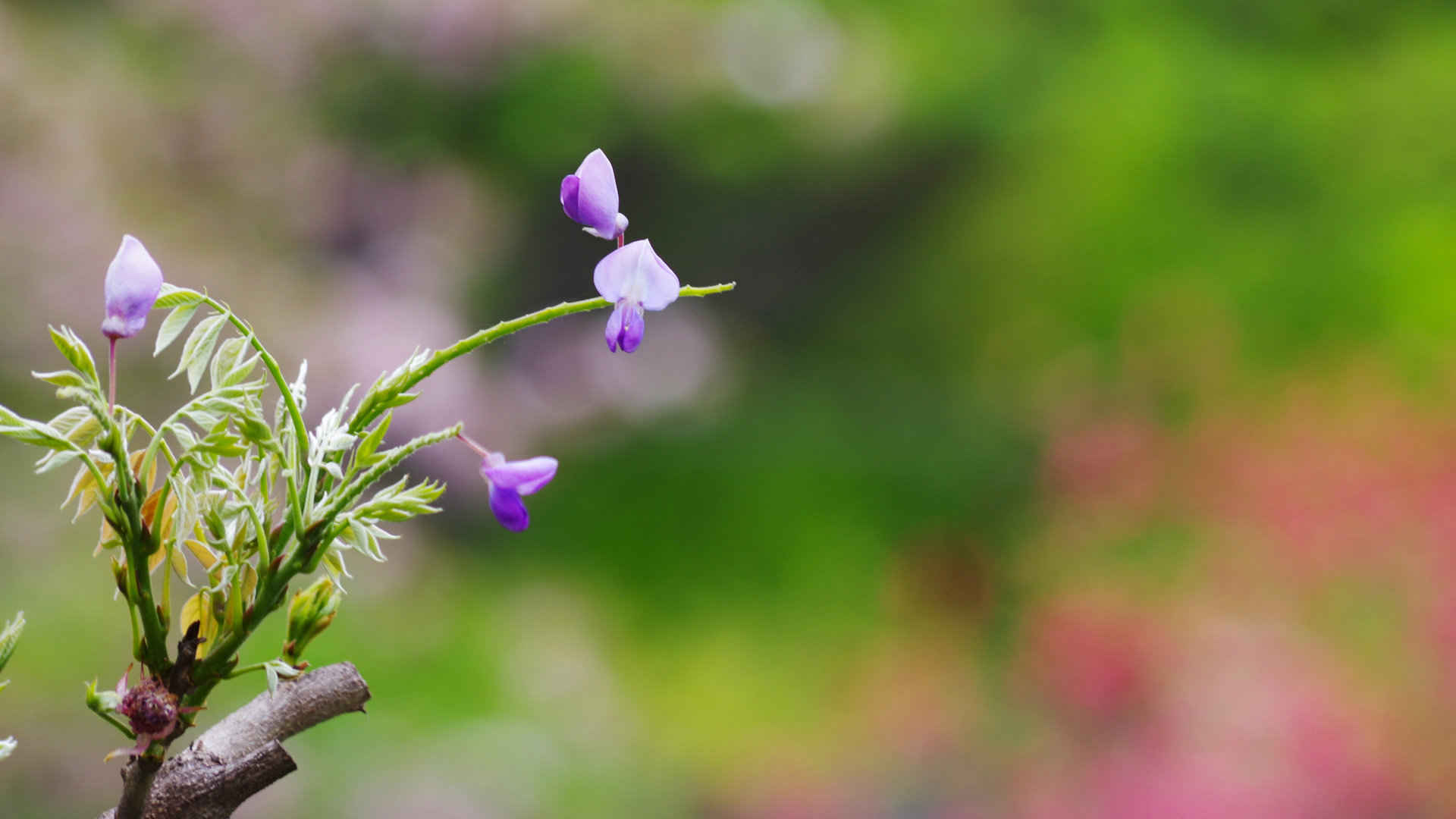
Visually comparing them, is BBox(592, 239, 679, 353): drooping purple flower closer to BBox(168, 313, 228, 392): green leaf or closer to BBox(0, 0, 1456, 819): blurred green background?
BBox(168, 313, 228, 392): green leaf

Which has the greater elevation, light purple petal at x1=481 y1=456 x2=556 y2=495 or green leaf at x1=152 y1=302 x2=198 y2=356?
green leaf at x1=152 y1=302 x2=198 y2=356

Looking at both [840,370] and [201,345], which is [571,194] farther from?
[840,370]

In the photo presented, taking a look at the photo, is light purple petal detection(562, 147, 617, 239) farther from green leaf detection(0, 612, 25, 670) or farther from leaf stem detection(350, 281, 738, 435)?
green leaf detection(0, 612, 25, 670)

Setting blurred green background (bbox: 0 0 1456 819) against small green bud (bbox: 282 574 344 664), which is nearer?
small green bud (bbox: 282 574 344 664)

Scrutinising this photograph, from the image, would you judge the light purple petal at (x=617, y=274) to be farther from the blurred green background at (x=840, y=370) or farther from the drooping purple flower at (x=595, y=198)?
the blurred green background at (x=840, y=370)

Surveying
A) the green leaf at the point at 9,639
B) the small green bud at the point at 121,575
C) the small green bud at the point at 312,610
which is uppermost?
the small green bud at the point at 312,610

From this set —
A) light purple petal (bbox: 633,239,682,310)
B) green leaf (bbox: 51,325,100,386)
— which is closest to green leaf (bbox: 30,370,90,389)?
green leaf (bbox: 51,325,100,386)

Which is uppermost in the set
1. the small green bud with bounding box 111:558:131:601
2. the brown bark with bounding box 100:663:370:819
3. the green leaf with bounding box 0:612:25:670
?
the small green bud with bounding box 111:558:131:601

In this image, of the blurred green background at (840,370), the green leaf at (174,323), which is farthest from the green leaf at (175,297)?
the blurred green background at (840,370)
